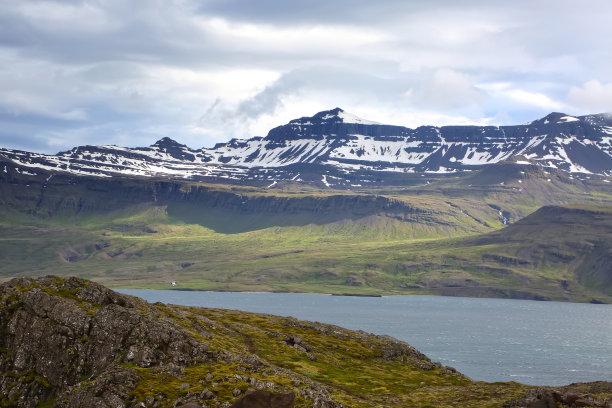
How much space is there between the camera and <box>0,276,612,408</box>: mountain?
53.2 m

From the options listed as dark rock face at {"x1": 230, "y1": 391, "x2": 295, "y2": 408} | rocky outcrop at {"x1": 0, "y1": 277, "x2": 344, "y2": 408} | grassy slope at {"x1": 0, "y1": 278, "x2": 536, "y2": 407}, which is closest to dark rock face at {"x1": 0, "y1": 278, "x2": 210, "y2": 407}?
rocky outcrop at {"x1": 0, "y1": 277, "x2": 344, "y2": 408}

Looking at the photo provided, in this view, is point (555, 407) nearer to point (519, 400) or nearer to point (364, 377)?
point (519, 400)

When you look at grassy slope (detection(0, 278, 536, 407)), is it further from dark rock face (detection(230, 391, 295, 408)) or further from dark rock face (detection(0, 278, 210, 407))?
dark rock face (detection(230, 391, 295, 408))

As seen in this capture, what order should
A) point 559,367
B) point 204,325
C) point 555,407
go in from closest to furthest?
1. point 555,407
2. point 204,325
3. point 559,367

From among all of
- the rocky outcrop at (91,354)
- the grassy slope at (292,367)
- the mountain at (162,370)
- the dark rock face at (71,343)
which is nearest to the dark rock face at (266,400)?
the mountain at (162,370)

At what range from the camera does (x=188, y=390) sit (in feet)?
176

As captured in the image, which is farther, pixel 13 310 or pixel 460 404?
pixel 13 310

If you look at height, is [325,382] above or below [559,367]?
above

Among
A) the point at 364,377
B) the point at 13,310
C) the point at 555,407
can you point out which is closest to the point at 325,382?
the point at 364,377

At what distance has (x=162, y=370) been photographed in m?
57.4

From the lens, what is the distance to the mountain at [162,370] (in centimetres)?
5325

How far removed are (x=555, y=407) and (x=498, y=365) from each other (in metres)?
120

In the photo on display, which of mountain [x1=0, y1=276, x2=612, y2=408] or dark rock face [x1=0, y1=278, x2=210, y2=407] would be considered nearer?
mountain [x1=0, y1=276, x2=612, y2=408]

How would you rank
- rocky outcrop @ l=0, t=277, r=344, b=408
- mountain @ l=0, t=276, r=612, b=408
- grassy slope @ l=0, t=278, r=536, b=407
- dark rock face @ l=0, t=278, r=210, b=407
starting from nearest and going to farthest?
mountain @ l=0, t=276, r=612, b=408, rocky outcrop @ l=0, t=277, r=344, b=408, grassy slope @ l=0, t=278, r=536, b=407, dark rock face @ l=0, t=278, r=210, b=407
